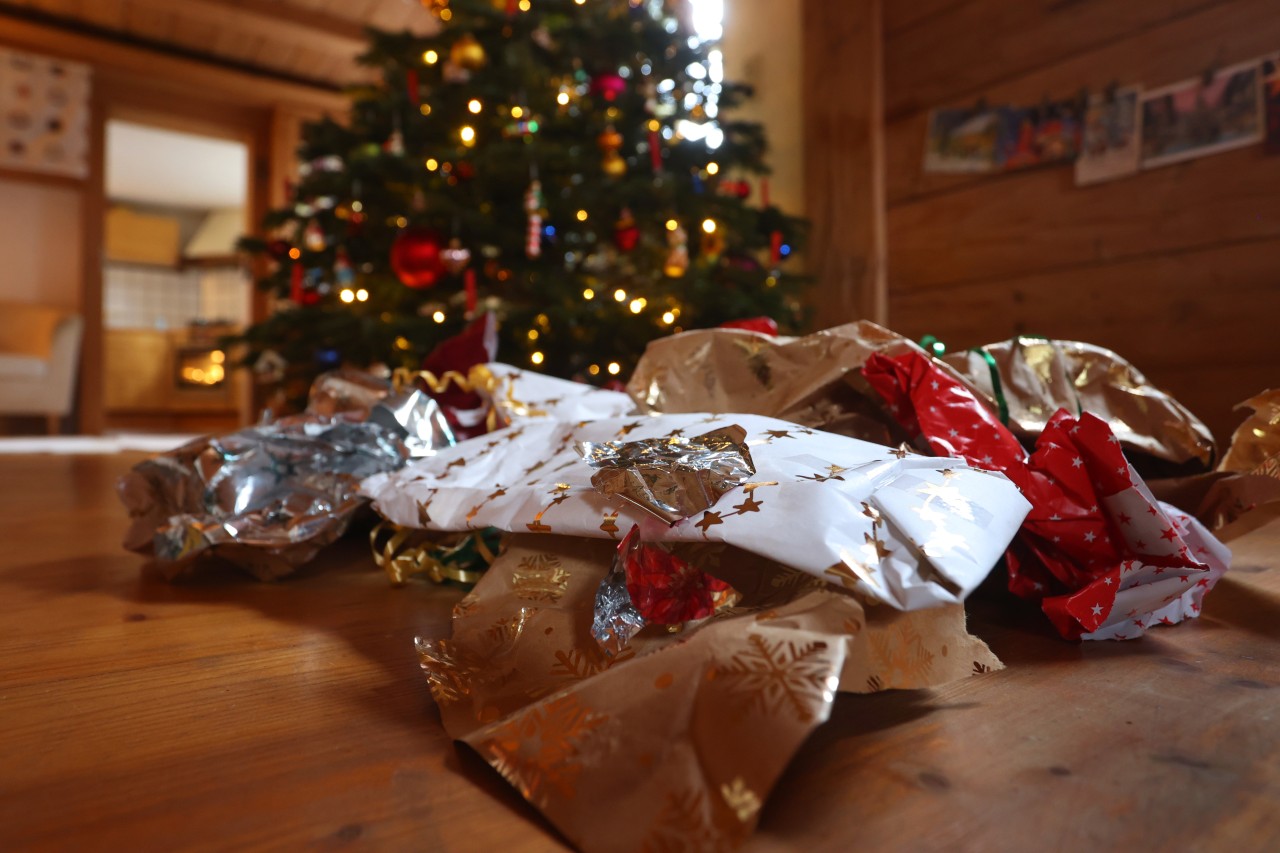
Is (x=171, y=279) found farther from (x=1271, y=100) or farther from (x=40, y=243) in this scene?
(x=1271, y=100)

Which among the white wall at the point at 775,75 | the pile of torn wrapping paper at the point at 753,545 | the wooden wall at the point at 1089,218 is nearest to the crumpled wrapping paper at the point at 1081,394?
the pile of torn wrapping paper at the point at 753,545

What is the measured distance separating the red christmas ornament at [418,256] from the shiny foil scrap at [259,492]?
96 cm

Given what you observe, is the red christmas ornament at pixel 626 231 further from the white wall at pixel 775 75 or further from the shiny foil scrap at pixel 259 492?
the shiny foil scrap at pixel 259 492

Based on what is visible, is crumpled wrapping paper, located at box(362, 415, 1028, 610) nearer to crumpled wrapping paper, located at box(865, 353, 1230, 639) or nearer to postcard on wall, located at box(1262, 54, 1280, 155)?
crumpled wrapping paper, located at box(865, 353, 1230, 639)

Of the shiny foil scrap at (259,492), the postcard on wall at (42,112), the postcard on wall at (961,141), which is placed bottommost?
the shiny foil scrap at (259,492)

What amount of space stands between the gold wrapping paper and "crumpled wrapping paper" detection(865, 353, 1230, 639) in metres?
0.10

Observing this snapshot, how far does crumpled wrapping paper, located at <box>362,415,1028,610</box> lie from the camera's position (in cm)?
39

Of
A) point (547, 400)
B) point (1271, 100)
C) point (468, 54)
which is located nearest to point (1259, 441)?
point (547, 400)

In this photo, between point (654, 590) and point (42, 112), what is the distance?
4.90m

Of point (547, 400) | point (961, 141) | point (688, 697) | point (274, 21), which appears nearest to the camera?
point (688, 697)

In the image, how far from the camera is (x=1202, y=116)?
5.06 feet

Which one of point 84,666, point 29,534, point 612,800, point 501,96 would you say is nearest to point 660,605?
point 612,800

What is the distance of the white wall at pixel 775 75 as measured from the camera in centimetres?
241

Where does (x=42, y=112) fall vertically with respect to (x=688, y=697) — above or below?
above
